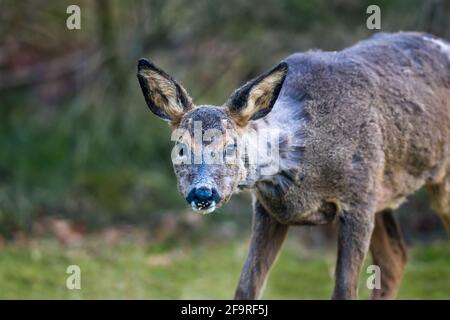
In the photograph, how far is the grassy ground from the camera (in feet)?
34.6

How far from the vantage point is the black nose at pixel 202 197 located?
6.50 meters

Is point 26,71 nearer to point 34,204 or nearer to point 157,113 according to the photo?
point 34,204

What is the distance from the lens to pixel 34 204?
1330cm

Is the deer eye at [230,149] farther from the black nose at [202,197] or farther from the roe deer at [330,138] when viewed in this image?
the black nose at [202,197]

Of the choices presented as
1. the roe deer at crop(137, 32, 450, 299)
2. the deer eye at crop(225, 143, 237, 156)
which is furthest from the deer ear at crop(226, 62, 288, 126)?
the deer eye at crop(225, 143, 237, 156)

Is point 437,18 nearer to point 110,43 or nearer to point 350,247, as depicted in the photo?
point 110,43

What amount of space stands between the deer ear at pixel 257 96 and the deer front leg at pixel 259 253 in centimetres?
110

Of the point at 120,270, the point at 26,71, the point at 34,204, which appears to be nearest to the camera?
the point at 120,270

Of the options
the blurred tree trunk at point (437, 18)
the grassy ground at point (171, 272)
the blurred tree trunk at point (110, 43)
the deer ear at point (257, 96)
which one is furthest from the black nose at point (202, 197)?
the blurred tree trunk at point (110, 43)

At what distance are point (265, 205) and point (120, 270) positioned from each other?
4184mm

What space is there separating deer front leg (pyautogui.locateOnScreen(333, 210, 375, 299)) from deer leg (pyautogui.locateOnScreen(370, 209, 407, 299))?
1.33 meters

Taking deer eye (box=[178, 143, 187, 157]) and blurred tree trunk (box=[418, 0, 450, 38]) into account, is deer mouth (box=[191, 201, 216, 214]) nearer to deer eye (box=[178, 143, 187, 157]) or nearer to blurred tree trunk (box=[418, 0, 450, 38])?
deer eye (box=[178, 143, 187, 157])

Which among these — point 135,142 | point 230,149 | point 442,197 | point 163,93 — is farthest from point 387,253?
point 135,142
